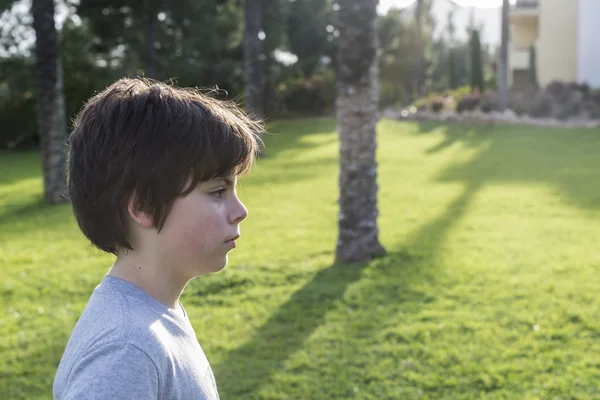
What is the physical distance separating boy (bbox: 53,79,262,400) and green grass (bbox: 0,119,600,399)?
9.48 ft

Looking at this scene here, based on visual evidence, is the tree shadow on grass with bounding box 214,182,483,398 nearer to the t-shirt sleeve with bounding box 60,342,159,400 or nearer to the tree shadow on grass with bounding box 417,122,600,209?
the t-shirt sleeve with bounding box 60,342,159,400

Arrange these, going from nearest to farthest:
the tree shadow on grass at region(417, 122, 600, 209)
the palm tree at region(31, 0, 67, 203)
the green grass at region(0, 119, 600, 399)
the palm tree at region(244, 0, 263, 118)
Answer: the green grass at region(0, 119, 600, 399) → the palm tree at region(31, 0, 67, 203) → the tree shadow on grass at region(417, 122, 600, 209) → the palm tree at region(244, 0, 263, 118)

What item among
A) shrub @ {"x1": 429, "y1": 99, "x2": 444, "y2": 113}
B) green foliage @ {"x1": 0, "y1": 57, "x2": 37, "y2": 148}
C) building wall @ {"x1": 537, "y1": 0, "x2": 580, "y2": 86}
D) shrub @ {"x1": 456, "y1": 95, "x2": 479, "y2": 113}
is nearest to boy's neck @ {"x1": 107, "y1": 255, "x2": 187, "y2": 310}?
green foliage @ {"x1": 0, "y1": 57, "x2": 37, "y2": 148}

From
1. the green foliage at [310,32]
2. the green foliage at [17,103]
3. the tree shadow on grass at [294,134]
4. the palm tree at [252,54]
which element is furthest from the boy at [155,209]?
the green foliage at [310,32]

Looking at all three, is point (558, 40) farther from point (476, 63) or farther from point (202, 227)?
point (202, 227)

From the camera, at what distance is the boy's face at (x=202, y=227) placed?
1646 mm

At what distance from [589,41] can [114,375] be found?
34.6 meters

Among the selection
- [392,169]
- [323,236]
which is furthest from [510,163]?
[323,236]

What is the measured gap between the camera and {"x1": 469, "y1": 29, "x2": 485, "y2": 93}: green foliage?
3412cm

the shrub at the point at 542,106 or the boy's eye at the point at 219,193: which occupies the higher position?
the boy's eye at the point at 219,193

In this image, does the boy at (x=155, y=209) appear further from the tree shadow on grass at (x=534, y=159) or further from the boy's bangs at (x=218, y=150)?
the tree shadow on grass at (x=534, y=159)


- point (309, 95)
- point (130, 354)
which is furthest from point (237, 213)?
point (309, 95)

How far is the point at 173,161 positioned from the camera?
61.9 inches

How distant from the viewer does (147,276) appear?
166cm
